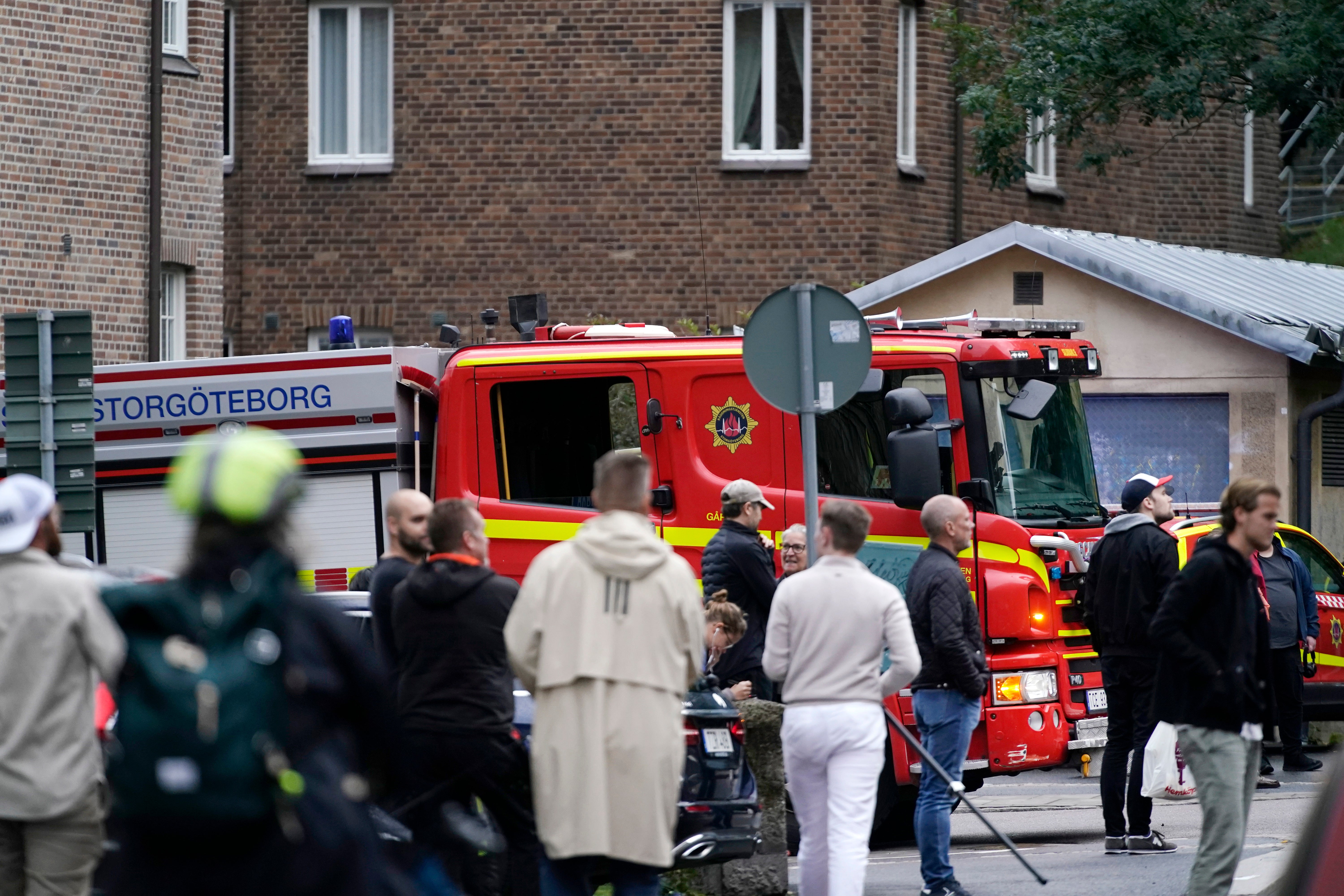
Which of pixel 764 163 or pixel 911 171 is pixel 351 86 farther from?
pixel 911 171

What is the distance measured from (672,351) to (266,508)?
7577 mm

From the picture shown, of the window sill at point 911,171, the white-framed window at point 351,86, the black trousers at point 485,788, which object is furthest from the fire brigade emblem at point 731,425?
the white-framed window at point 351,86

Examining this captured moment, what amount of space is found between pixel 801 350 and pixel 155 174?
1174 cm

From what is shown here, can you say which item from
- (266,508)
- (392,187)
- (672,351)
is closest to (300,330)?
(392,187)

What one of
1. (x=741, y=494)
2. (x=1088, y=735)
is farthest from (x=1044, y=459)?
(x=741, y=494)

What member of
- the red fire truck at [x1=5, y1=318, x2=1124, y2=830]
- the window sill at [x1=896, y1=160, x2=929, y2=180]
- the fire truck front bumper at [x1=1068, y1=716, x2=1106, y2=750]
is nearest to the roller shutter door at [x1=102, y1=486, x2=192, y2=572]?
the red fire truck at [x1=5, y1=318, x2=1124, y2=830]

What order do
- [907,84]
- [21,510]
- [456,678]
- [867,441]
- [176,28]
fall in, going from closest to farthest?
[21,510] < [456,678] < [867,441] < [176,28] < [907,84]

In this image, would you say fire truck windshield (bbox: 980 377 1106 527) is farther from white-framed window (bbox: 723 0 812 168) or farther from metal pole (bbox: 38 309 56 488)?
white-framed window (bbox: 723 0 812 168)

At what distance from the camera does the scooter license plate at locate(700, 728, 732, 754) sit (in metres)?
8.68

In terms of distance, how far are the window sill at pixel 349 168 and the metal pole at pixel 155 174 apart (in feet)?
11.8

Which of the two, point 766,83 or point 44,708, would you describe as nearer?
point 44,708

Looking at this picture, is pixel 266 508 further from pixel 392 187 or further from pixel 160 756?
pixel 392 187

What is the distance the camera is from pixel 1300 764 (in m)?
14.6

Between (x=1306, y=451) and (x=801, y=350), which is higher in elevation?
(x=801, y=350)
